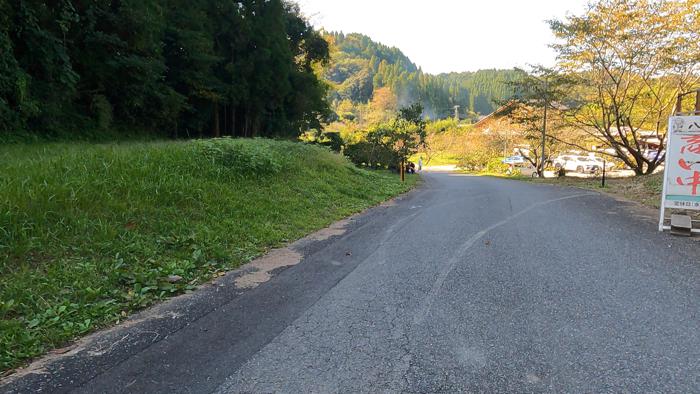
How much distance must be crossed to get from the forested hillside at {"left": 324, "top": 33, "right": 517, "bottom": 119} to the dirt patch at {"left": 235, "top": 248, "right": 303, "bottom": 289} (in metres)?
85.1

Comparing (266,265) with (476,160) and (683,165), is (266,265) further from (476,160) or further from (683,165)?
(476,160)

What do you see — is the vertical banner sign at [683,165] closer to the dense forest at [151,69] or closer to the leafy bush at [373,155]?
the dense forest at [151,69]

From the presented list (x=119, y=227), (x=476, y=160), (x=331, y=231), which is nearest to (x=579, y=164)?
(x=476, y=160)

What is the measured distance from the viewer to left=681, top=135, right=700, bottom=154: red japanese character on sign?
695 cm

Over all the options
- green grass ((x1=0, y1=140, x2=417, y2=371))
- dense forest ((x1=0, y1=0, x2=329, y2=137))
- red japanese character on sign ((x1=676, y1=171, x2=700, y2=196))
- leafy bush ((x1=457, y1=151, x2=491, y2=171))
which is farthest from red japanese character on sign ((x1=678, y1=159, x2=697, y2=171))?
leafy bush ((x1=457, y1=151, x2=491, y2=171))

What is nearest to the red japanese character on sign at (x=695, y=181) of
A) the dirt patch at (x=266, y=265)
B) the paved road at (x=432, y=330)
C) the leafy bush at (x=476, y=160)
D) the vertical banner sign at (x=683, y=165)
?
the vertical banner sign at (x=683, y=165)

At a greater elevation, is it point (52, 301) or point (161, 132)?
point (161, 132)

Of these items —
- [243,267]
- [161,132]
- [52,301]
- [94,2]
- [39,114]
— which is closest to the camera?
[52,301]

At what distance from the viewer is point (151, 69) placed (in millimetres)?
14273

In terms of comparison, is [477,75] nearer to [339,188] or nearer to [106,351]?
[339,188]

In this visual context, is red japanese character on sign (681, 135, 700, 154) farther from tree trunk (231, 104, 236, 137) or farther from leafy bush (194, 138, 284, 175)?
tree trunk (231, 104, 236, 137)

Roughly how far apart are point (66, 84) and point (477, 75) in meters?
153

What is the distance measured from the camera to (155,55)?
602 inches

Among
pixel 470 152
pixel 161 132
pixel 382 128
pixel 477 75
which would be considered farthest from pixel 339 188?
pixel 477 75
